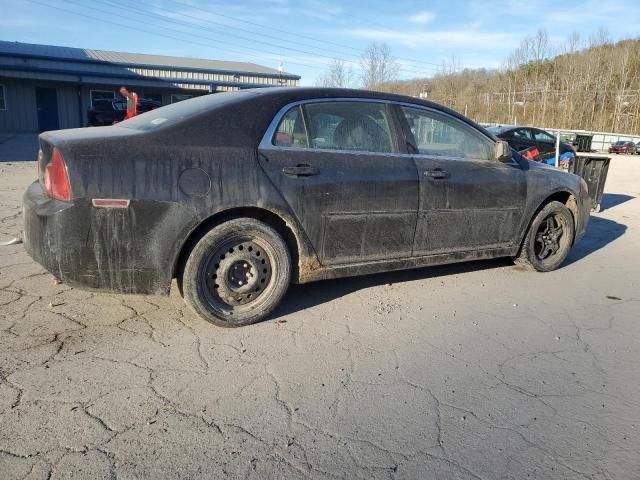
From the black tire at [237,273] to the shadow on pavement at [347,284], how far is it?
0.82 ft

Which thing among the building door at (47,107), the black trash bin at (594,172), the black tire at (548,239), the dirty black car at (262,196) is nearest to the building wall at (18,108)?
the building door at (47,107)

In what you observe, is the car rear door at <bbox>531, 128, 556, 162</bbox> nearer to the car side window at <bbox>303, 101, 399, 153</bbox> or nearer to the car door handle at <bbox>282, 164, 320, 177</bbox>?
the car side window at <bbox>303, 101, 399, 153</bbox>

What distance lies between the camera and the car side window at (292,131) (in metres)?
3.60

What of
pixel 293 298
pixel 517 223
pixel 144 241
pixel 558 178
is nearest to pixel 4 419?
pixel 144 241

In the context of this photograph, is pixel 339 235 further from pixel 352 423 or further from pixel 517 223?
pixel 517 223

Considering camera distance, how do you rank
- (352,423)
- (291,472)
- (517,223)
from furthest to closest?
1. (517,223)
2. (352,423)
3. (291,472)

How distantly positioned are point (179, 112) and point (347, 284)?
2.08 metres

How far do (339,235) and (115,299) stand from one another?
6.02 ft

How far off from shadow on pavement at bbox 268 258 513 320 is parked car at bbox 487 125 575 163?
9.93 m

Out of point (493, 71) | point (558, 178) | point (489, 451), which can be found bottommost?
point (489, 451)

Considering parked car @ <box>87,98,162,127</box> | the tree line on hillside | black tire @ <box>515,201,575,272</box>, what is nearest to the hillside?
the tree line on hillside

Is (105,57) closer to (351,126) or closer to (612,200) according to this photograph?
(612,200)

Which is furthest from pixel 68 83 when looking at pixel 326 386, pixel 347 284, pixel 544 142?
pixel 326 386

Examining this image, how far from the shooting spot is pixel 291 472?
214 cm
